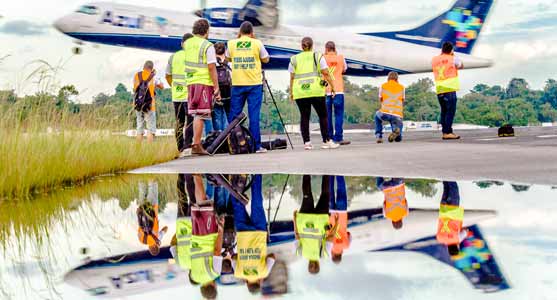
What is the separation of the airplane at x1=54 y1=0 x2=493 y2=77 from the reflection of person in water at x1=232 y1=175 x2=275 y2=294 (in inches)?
1143

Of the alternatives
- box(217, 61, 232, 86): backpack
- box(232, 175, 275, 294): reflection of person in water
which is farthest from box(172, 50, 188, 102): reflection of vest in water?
box(232, 175, 275, 294): reflection of person in water

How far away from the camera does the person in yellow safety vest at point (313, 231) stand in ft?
9.50

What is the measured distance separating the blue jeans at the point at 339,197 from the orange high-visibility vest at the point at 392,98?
8725 mm

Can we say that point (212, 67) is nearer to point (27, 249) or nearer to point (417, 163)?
point (417, 163)

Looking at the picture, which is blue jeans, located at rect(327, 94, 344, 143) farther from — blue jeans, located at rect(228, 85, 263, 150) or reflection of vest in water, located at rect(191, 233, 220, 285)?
reflection of vest in water, located at rect(191, 233, 220, 285)

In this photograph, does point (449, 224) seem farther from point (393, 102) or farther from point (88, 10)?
point (88, 10)

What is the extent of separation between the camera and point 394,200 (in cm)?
512

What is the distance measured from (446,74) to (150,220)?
36.9 feet

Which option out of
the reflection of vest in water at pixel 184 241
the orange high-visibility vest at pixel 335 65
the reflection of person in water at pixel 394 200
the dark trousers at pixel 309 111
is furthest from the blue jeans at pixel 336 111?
the reflection of vest in water at pixel 184 241

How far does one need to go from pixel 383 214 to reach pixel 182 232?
4.09ft

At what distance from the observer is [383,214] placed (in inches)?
170

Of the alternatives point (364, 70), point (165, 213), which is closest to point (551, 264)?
point (165, 213)

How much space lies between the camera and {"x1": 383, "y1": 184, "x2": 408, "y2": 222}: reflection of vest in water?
14.0 feet

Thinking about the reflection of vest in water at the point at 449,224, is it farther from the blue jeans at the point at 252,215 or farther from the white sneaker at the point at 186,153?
the white sneaker at the point at 186,153
